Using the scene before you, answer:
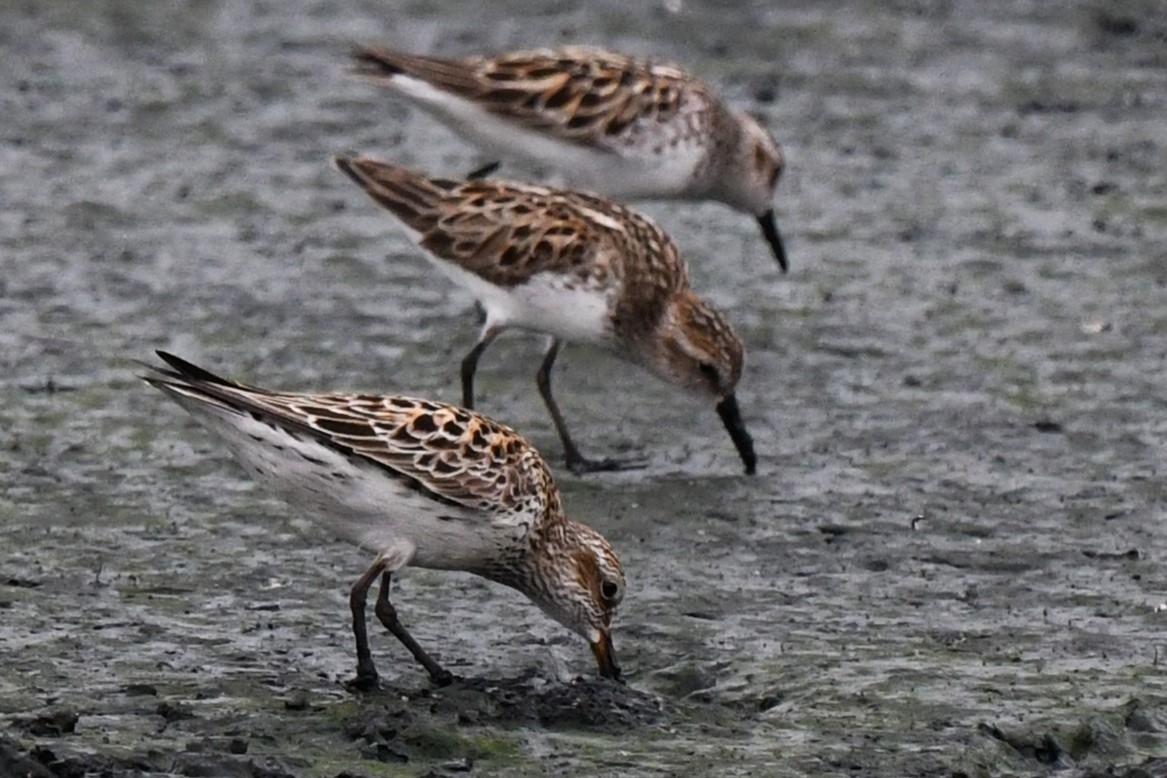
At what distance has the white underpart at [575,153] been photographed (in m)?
13.7

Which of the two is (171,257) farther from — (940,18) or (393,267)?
(940,18)

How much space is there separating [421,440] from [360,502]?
0.31 metres

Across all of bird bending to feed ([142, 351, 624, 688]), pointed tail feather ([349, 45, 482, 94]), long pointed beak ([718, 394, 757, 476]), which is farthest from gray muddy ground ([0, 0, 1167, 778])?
pointed tail feather ([349, 45, 482, 94])

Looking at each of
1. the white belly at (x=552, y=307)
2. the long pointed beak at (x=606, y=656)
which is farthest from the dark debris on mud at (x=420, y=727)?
the white belly at (x=552, y=307)

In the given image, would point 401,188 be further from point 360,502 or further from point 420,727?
point 420,727

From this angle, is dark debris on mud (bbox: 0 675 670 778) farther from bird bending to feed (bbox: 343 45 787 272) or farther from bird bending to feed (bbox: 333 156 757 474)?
bird bending to feed (bbox: 343 45 787 272)

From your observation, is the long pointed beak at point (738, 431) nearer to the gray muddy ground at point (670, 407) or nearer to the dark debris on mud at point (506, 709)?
the gray muddy ground at point (670, 407)

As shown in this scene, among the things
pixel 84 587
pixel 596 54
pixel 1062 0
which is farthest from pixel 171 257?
pixel 1062 0

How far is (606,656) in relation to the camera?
8.71 meters

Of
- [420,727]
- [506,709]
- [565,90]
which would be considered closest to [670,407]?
[565,90]

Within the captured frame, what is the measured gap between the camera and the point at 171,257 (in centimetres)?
1391

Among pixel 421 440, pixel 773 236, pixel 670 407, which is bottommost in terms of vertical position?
pixel 670 407

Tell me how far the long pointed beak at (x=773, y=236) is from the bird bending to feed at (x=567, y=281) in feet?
7.95

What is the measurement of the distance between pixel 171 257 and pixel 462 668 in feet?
18.6
